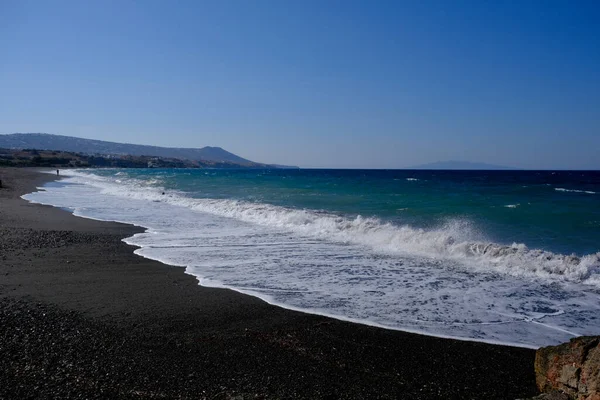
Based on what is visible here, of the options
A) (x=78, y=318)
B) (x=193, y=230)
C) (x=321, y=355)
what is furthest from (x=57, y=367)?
(x=193, y=230)

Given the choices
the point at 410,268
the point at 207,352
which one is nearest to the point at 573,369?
the point at 207,352

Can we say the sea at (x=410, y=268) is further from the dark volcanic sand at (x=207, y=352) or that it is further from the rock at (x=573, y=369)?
the rock at (x=573, y=369)

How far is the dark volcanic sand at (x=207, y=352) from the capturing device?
177 inches

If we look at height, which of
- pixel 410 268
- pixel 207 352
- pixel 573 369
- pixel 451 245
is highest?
pixel 573 369

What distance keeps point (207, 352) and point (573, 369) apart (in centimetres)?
421

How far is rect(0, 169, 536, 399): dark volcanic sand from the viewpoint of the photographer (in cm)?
450

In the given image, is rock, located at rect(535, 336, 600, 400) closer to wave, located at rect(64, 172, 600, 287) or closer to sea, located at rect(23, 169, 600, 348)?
sea, located at rect(23, 169, 600, 348)

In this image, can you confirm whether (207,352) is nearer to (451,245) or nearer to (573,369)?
(573,369)

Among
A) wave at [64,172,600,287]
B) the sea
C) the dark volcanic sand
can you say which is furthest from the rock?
wave at [64,172,600,287]

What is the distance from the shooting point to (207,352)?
5383mm

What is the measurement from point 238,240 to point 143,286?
19.1 ft

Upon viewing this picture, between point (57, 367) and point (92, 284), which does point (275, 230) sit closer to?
point (92, 284)

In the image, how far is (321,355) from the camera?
538cm

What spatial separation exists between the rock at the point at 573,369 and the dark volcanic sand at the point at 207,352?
0.49 meters
